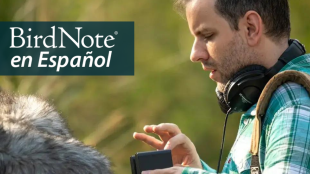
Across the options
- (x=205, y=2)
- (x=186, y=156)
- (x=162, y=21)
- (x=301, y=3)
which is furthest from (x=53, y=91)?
(x=205, y=2)

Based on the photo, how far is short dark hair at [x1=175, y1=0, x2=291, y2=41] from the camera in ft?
7.61

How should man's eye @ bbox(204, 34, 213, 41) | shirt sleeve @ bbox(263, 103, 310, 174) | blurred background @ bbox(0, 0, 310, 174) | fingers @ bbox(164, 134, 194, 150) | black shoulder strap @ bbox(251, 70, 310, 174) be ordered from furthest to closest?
blurred background @ bbox(0, 0, 310, 174) → fingers @ bbox(164, 134, 194, 150) → man's eye @ bbox(204, 34, 213, 41) → black shoulder strap @ bbox(251, 70, 310, 174) → shirt sleeve @ bbox(263, 103, 310, 174)

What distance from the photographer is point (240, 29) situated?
7.61 feet

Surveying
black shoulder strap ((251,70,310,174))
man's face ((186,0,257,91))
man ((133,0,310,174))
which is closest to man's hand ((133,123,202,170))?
man ((133,0,310,174))

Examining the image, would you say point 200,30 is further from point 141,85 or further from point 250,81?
point 141,85

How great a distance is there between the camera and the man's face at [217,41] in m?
2.32

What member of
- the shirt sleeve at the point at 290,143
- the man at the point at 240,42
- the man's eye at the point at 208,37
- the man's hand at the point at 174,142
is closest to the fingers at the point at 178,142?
the man's hand at the point at 174,142

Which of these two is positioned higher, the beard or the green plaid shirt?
the beard

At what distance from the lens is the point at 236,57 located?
2.33m

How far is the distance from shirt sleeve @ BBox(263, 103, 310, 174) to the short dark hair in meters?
0.40

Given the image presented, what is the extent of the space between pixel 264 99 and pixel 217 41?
1.02 feet

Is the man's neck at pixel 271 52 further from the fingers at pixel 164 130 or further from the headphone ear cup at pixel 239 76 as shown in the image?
the fingers at pixel 164 130

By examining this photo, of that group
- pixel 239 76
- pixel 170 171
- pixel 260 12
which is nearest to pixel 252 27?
pixel 260 12

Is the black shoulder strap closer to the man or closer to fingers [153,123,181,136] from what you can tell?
the man
